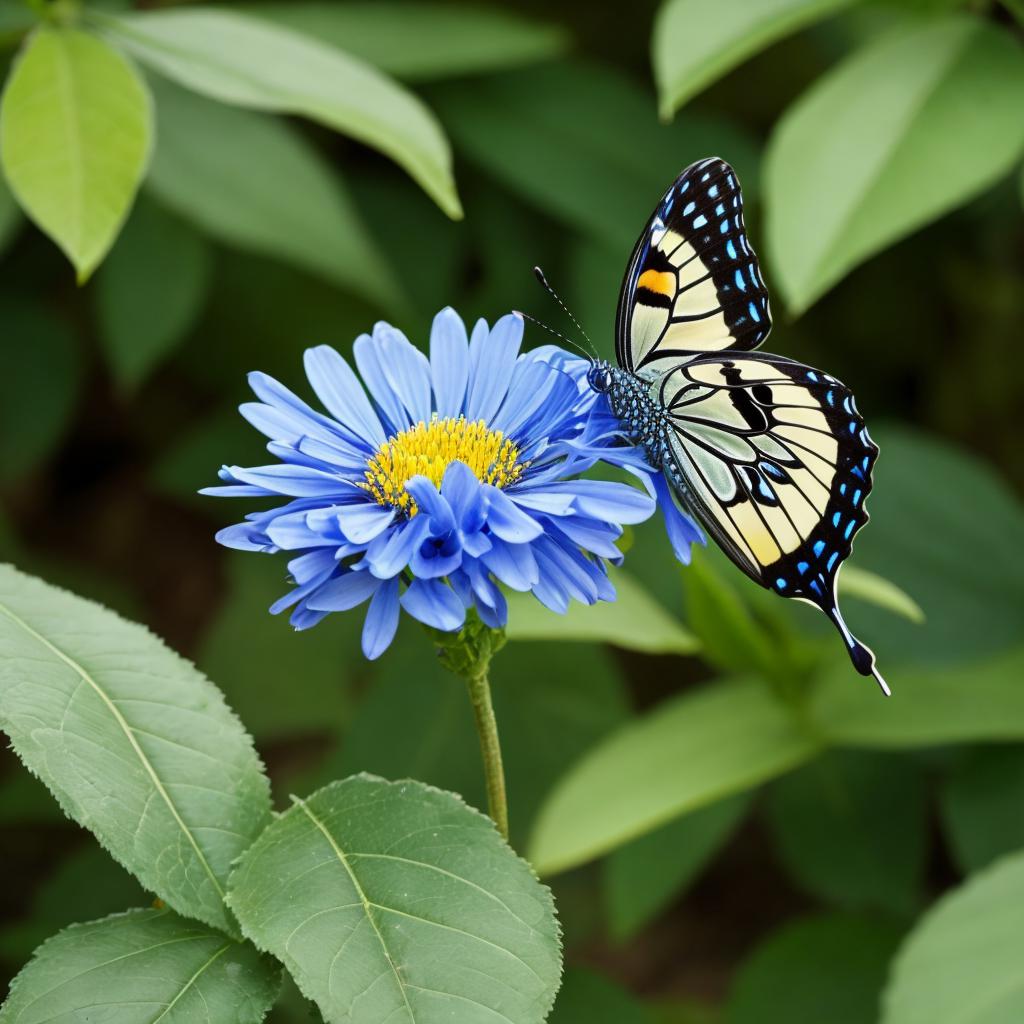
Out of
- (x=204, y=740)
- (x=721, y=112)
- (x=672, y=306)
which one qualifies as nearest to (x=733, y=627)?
(x=672, y=306)

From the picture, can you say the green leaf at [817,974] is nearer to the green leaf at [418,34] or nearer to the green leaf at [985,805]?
the green leaf at [985,805]

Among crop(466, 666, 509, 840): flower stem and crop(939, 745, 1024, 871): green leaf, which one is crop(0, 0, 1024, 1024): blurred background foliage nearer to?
crop(939, 745, 1024, 871): green leaf

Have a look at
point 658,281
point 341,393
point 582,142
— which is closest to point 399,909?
point 341,393

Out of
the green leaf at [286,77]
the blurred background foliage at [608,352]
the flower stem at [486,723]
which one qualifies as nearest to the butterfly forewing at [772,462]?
the blurred background foliage at [608,352]

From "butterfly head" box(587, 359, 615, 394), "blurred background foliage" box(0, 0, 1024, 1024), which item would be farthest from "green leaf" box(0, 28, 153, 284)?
"butterfly head" box(587, 359, 615, 394)

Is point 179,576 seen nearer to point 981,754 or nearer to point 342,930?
point 981,754

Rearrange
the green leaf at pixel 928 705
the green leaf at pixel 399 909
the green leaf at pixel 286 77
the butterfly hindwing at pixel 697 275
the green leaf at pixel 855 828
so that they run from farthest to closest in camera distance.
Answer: the green leaf at pixel 855 828
the green leaf at pixel 928 705
the green leaf at pixel 286 77
the butterfly hindwing at pixel 697 275
the green leaf at pixel 399 909
